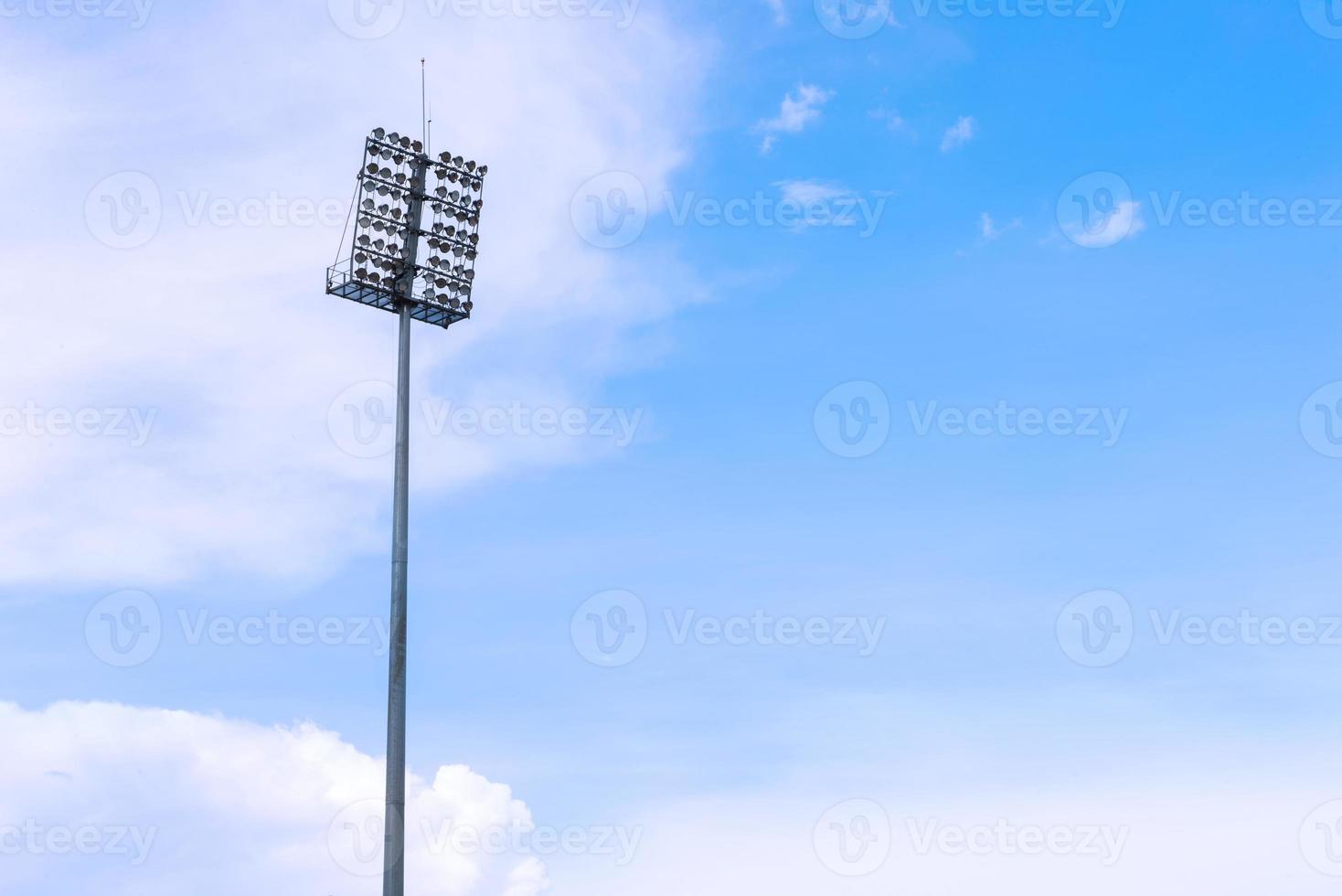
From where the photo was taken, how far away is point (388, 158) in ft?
95.5

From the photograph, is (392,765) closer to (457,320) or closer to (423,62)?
(457,320)

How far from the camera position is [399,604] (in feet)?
86.4

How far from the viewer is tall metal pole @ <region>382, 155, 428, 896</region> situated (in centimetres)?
2489

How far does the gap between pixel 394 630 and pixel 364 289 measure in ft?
22.7

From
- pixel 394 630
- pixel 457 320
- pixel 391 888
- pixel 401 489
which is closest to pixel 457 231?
pixel 457 320

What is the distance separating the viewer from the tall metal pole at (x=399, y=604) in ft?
81.7

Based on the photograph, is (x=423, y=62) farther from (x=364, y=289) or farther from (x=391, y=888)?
(x=391, y=888)

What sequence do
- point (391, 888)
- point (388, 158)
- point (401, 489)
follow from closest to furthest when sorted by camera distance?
1. point (391, 888)
2. point (401, 489)
3. point (388, 158)

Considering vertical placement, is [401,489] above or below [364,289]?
below

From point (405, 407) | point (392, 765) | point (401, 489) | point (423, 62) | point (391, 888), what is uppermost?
point (423, 62)

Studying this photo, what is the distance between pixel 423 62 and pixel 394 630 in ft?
41.0

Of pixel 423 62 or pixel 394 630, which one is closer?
pixel 394 630

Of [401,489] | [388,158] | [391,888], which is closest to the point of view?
[391,888]

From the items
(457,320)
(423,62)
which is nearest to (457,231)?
(457,320)
